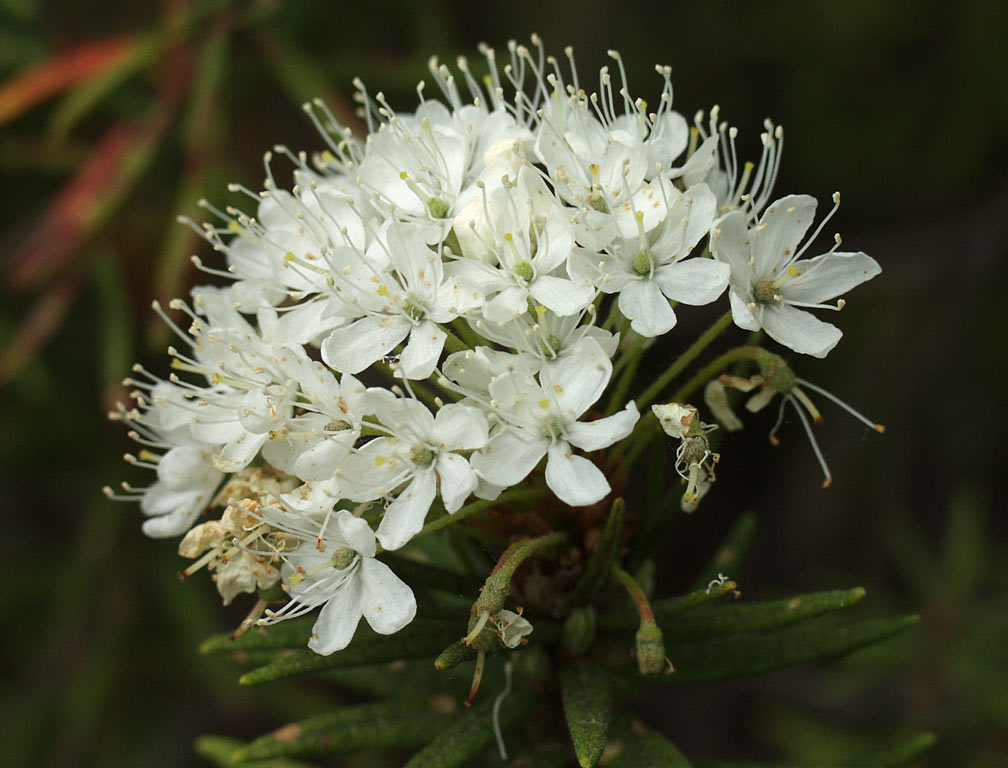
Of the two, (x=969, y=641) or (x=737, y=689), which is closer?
(x=969, y=641)

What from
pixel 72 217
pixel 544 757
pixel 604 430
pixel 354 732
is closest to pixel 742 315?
pixel 604 430

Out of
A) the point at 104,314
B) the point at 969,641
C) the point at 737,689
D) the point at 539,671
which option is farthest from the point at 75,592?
the point at 969,641

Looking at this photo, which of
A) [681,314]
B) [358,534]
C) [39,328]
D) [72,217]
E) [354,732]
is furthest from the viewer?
[681,314]

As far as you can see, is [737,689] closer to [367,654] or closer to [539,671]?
[539,671]

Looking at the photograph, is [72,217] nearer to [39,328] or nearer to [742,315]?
[39,328]

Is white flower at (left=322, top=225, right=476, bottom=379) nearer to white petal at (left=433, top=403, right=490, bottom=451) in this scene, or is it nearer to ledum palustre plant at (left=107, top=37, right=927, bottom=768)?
ledum palustre plant at (left=107, top=37, right=927, bottom=768)

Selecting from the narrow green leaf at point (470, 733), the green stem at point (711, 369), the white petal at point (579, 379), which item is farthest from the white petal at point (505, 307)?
the narrow green leaf at point (470, 733)
